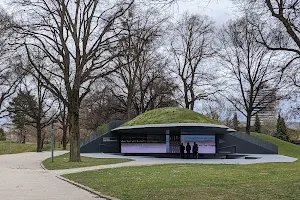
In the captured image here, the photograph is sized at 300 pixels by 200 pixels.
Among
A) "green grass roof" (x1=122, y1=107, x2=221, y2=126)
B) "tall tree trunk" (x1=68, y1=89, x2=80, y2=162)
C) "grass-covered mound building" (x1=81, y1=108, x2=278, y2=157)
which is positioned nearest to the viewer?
"tall tree trunk" (x1=68, y1=89, x2=80, y2=162)

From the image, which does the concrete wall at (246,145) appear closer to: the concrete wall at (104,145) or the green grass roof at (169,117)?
the green grass roof at (169,117)

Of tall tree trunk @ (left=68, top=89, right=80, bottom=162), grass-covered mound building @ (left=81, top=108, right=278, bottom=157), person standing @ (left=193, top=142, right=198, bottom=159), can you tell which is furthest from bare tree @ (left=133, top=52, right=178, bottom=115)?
tall tree trunk @ (left=68, top=89, right=80, bottom=162)

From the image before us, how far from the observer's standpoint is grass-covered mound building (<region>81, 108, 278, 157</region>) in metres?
34.5

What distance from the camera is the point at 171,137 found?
124 feet

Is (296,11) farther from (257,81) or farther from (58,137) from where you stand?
(58,137)

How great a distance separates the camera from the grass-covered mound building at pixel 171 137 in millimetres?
34469

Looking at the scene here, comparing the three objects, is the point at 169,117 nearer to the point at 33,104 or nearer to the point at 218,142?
the point at 218,142

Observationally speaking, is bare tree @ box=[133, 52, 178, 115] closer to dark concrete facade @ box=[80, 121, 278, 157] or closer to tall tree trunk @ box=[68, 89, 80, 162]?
dark concrete facade @ box=[80, 121, 278, 157]

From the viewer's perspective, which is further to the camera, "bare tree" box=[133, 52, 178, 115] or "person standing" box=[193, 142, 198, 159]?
"bare tree" box=[133, 52, 178, 115]

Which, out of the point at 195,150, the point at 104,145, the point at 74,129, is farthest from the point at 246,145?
the point at 74,129

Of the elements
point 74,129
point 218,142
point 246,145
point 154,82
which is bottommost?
point 246,145

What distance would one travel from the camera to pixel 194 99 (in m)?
48.0

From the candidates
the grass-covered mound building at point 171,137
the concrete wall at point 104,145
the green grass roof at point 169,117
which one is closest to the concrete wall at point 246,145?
the grass-covered mound building at point 171,137

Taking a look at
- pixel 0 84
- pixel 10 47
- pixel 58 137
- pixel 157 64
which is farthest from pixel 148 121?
pixel 58 137
